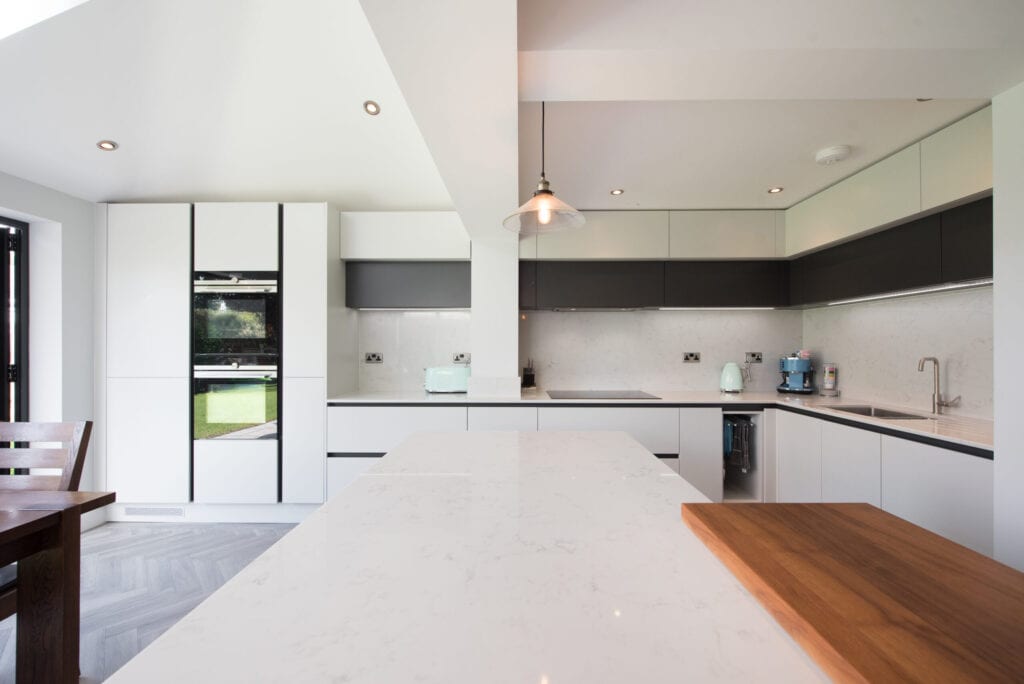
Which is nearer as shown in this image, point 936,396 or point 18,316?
point 936,396

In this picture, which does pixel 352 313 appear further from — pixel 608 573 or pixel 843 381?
pixel 843 381

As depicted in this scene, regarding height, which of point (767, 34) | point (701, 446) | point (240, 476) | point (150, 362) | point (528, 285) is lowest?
point (240, 476)

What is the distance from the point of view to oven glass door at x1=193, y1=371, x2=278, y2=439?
2.83m

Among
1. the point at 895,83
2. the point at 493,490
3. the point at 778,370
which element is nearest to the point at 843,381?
the point at 778,370

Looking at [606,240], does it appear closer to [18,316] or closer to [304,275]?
[304,275]

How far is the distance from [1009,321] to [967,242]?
28.5 inches

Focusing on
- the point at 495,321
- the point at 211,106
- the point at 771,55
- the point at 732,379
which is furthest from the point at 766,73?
the point at 211,106

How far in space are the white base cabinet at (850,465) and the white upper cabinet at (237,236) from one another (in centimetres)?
374

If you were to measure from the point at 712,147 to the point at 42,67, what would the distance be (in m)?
3.54

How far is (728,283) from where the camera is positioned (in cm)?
310

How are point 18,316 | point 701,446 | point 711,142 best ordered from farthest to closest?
point 701,446 < point 18,316 < point 711,142

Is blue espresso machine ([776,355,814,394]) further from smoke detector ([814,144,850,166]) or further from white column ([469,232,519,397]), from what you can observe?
white column ([469,232,519,397])

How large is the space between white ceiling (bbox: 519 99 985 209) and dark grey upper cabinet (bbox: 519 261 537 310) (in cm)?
57

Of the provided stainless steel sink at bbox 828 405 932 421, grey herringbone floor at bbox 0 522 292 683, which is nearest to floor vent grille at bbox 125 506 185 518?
grey herringbone floor at bbox 0 522 292 683
